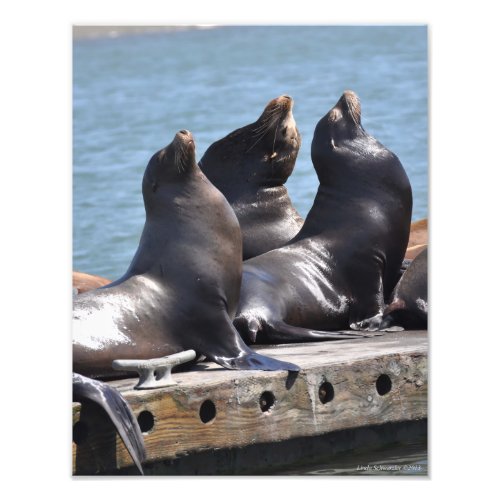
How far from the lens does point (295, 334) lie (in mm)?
13023

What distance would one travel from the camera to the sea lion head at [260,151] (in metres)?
14.7

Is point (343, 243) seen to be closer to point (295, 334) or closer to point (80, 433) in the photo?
point (295, 334)

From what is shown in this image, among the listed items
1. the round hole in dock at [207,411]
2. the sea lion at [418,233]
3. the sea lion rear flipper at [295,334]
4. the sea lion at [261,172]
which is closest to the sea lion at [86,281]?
the sea lion at [261,172]

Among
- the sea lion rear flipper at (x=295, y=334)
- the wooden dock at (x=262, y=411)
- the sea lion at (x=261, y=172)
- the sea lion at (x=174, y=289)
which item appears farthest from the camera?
the sea lion at (x=261, y=172)

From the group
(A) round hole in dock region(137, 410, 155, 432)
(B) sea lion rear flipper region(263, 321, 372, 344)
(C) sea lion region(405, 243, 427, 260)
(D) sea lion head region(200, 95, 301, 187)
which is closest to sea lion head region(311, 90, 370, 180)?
(D) sea lion head region(200, 95, 301, 187)

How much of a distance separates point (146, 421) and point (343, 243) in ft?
10.9

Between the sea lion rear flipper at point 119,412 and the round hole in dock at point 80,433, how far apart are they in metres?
0.15

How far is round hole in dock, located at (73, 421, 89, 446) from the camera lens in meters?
11.0

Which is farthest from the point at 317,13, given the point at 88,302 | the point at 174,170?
the point at 88,302

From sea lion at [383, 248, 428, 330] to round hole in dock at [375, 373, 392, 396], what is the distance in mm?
1335

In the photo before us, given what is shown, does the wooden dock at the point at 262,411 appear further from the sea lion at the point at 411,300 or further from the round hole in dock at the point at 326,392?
the sea lion at the point at 411,300

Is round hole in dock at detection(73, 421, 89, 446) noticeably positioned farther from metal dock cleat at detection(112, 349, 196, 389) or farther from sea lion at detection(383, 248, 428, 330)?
sea lion at detection(383, 248, 428, 330)
